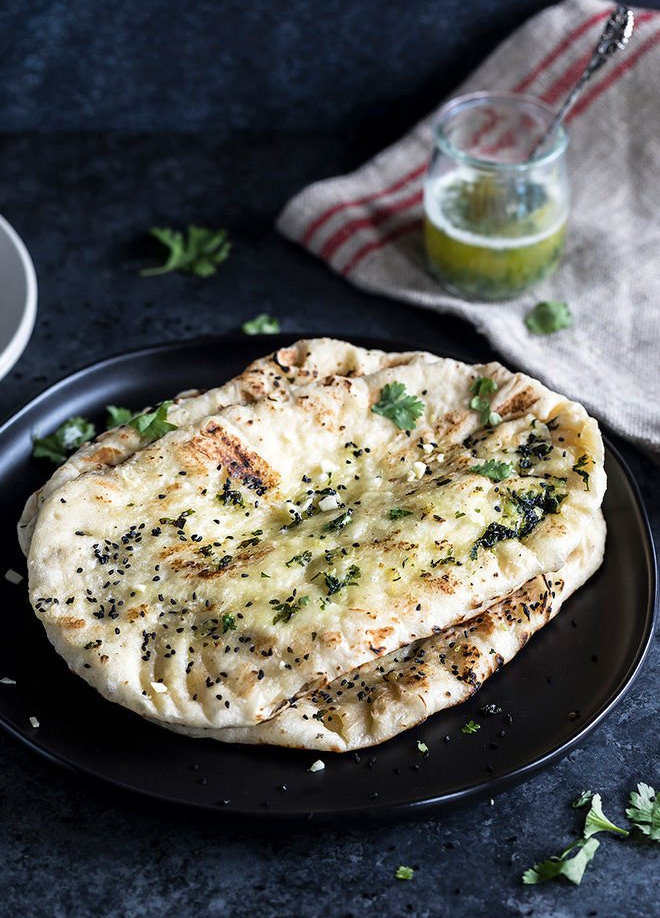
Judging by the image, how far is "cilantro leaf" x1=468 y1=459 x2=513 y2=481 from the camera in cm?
336

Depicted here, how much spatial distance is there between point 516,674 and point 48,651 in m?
1.40

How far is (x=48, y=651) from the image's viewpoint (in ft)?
11.0

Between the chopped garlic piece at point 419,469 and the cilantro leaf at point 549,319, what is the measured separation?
151 cm

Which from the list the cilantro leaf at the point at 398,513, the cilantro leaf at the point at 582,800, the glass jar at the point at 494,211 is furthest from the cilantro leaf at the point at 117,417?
the cilantro leaf at the point at 582,800

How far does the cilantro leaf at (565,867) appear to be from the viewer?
3021 mm

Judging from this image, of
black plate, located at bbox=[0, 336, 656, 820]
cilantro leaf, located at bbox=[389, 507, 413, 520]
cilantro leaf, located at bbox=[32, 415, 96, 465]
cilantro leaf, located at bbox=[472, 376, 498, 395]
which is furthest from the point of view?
cilantro leaf, located at bbox=[32, 415, 96, 465]

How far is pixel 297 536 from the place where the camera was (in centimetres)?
326

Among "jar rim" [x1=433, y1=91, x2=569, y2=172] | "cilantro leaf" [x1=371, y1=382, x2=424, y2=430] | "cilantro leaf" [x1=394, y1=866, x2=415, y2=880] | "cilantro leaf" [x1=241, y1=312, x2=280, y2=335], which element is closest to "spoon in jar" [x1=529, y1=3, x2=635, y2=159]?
"jar rim" [x1=433, y1=91, x2=569, y2=172]

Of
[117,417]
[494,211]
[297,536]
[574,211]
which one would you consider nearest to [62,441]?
[117,417]

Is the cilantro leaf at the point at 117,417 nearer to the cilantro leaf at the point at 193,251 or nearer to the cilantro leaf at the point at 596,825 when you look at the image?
the cilantro leaf at the point at 193,251

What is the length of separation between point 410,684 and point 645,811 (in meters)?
0.76

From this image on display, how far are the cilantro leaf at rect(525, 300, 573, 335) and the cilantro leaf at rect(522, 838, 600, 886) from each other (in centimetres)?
231

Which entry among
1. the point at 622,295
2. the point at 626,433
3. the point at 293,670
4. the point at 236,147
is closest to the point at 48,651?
the point at 293,670

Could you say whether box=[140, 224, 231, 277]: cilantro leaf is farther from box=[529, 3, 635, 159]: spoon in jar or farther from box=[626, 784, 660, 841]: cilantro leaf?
box=[626, 784, 660, 841]: cilantro leaf
